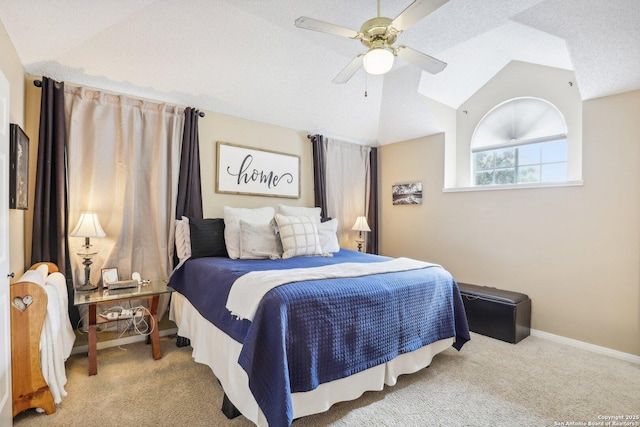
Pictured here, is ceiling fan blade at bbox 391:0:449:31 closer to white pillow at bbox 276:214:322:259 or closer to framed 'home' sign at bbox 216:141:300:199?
white pillow at bbox 276:214:322:259

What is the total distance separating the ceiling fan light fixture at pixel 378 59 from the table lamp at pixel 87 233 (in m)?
2.32

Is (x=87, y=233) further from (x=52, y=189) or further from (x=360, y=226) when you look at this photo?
(x=360, y=226)

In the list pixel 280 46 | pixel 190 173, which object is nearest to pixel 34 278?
pixel 190 173

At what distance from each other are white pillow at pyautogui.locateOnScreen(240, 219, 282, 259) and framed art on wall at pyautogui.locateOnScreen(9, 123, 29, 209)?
1500 mm

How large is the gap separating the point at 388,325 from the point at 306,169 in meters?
2.58

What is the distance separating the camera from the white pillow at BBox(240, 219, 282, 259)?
2850mm

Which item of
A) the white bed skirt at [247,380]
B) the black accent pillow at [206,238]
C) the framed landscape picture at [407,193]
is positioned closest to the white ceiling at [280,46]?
the framed landscape picture at [407,193]

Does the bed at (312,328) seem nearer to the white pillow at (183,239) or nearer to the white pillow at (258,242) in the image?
→ the white pillow at (258,242)

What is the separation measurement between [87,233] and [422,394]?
2648 millimetres

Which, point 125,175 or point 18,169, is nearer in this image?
point 18,169

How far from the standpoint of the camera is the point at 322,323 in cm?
172

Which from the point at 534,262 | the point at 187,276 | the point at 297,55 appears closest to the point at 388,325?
the point at 187,276

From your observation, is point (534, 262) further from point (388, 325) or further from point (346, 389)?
point (346, 389)

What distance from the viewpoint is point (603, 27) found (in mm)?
2281
